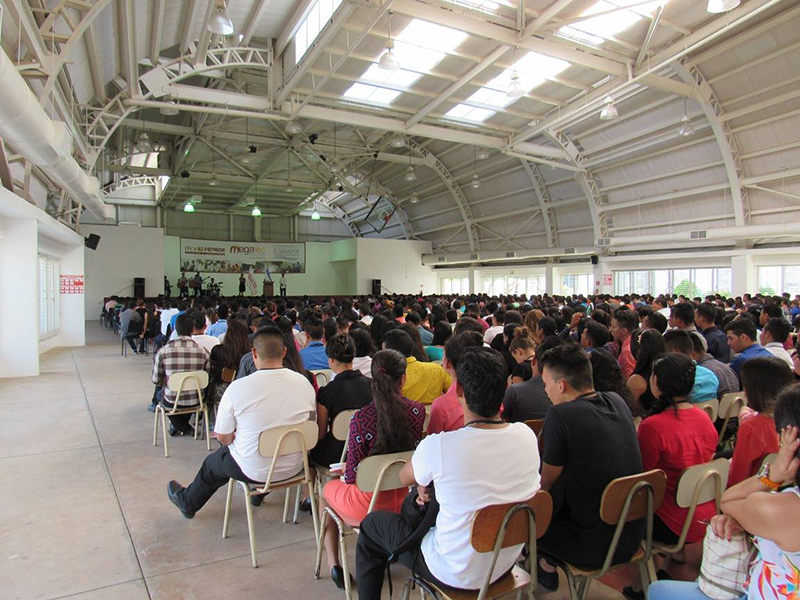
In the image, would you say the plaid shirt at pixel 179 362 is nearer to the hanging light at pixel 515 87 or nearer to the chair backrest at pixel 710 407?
the chair backrest at pixel 710 407

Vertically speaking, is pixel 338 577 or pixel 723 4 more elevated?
pixel 723 4

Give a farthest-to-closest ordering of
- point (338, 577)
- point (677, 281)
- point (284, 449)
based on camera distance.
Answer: point (677, 281), point (284, 449), point (338, 577)

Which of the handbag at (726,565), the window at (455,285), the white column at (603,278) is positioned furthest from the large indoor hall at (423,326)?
the window at (455,285)

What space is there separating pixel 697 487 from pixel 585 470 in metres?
0.51

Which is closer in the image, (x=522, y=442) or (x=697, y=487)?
(x=522, y=442)

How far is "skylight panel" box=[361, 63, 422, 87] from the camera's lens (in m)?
11.8

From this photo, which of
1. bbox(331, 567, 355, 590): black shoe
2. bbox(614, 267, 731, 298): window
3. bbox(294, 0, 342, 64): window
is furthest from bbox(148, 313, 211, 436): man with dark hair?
bbox(614, 267, 731, 298): window

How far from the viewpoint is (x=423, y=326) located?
21.8ft

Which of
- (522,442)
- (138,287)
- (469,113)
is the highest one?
(469,113)

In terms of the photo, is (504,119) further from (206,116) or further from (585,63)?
(206,116)

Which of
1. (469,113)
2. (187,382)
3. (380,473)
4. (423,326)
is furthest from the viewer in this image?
(469,113)

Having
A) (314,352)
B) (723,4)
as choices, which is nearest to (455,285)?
(723,4)

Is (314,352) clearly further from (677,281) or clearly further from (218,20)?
(677,281)

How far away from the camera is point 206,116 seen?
15.0 metres
